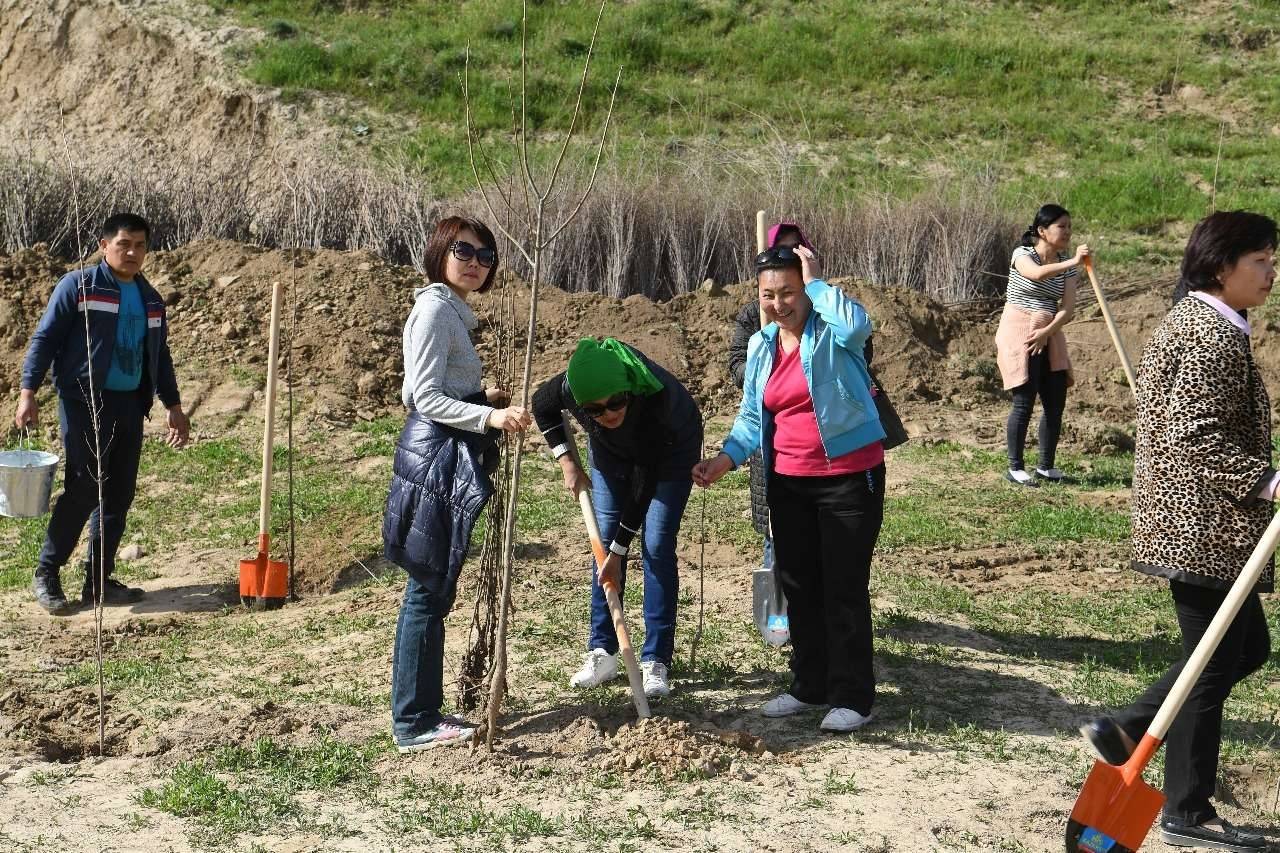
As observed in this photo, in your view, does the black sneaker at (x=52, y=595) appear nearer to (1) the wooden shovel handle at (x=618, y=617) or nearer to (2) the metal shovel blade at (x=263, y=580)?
(2) the metal shovel blade at (x=263, y=580)

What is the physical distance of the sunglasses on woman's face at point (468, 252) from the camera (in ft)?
15.3

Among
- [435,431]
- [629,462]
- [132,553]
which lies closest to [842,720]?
[629,462]

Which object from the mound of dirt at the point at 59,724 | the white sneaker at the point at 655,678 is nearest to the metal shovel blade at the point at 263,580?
the mound of dirt at the point at 59,724

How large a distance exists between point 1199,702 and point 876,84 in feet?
60.8

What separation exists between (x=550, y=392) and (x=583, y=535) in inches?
108

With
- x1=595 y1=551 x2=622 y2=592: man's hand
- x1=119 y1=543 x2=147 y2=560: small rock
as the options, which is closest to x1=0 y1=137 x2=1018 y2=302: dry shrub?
x1=119 y1=543 x2=147 y2=560: small rock

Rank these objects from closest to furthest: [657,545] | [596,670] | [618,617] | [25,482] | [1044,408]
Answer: [618,617], [657,545], [596,670], [25,482], [1044,408]

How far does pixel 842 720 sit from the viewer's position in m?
5.01

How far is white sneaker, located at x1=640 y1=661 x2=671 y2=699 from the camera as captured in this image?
5.30 meters

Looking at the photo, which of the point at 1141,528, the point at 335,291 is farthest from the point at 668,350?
the point at 1141,528

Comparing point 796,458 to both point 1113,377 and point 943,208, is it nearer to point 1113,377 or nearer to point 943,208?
point 1113,377

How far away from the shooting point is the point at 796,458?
490 centimetres

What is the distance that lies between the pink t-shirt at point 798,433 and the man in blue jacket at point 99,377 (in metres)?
3.64

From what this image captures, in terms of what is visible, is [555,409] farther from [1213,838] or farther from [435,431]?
[1213,838]
